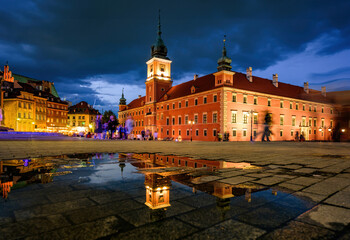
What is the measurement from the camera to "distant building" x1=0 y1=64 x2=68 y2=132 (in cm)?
6066

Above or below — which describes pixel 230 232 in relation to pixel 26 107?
below

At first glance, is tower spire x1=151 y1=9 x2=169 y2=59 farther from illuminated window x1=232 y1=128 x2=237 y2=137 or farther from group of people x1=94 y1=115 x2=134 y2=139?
illuminated window x1=232 y1=128 x2=237 y2=137

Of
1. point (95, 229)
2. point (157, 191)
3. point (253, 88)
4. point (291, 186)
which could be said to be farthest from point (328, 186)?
point (253, 88)

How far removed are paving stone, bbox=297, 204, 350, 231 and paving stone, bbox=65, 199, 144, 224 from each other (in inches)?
83.9

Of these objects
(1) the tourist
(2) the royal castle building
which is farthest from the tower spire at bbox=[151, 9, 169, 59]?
(1) the tourist

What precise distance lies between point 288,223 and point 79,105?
380ft

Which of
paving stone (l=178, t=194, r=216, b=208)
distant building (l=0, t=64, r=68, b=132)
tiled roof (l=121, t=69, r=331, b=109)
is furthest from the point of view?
distant building (l=0, t=64, r=68, b=132)

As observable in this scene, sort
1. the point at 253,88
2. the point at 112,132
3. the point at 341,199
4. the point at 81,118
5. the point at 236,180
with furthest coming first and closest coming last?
the point at 81,118
the point at 112,132
the point at 253,88
the point at 236,180
the point at 341,199

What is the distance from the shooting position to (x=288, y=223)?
2496 mm

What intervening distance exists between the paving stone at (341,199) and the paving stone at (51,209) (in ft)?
11.7

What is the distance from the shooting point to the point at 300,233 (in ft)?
7.36

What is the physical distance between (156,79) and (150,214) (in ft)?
198

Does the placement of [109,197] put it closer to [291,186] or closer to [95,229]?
[95,229]

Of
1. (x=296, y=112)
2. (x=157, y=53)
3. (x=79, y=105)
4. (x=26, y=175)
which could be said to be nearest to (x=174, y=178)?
(x=26, y=175)
